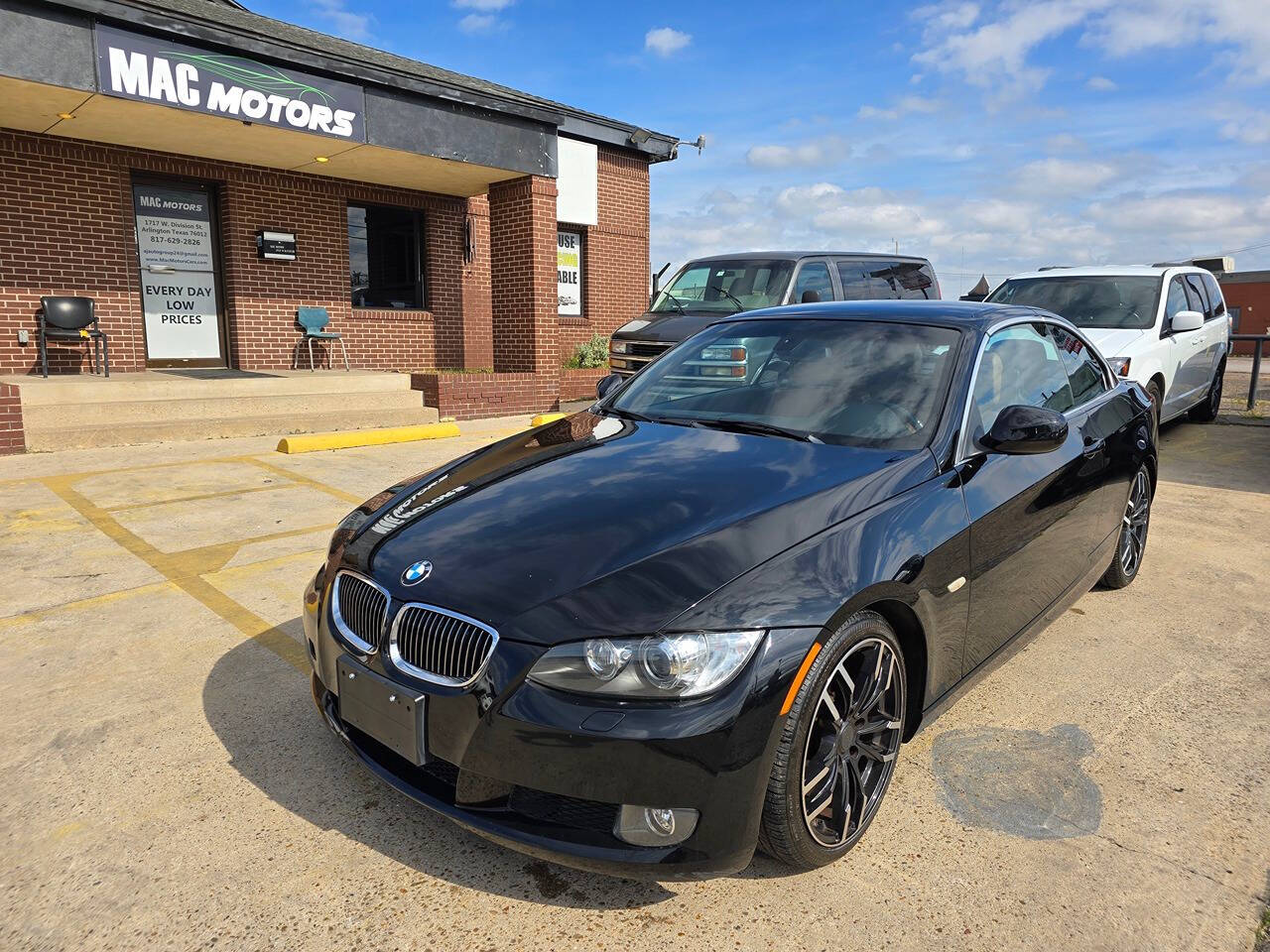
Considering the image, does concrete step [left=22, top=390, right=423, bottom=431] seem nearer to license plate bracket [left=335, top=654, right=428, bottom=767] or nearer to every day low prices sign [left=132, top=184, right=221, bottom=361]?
every day low prices sign [left=132, top=184, right=221, bottom=361]

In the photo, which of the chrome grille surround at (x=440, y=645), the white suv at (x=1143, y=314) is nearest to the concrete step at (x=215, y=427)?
the white suv at (x=1143, y=314)

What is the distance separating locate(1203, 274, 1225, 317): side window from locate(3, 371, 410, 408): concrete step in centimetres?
995

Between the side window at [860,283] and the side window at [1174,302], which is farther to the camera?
the side window at [860,283]

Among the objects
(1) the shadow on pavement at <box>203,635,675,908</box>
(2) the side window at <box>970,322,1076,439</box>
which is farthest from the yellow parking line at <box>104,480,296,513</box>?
(2) the side window at <box>970,322,1076,439</box>

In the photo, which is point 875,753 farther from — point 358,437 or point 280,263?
point 280,263

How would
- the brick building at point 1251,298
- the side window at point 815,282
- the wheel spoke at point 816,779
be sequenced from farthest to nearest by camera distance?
the brick building at point 1251,298 → the side window at point 815,282 → the wheel spoke at point 816,779

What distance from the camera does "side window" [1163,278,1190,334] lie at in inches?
349

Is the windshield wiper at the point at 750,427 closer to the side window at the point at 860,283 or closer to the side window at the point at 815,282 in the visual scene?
the side window at the point at 815,282

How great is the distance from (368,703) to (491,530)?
59 cm

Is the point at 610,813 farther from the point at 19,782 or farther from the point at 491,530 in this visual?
the point at 19,782

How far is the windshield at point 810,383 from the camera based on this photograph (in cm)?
319

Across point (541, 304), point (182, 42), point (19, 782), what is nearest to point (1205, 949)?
point (19, 782)

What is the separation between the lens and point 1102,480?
13.2ft

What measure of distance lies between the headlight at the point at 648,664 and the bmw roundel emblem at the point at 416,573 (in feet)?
1.67
